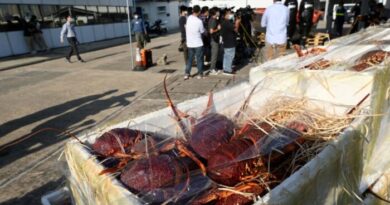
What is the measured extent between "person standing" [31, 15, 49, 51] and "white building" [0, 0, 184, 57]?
55 cm

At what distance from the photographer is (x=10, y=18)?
15.0 m

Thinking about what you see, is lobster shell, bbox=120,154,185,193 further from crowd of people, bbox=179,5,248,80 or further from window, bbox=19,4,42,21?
window, bbox=19,4,42,21

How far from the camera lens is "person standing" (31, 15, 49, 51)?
1561cm

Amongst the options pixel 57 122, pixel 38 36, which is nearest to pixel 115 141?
pixel 57 122

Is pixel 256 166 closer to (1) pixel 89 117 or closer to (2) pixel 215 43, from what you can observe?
(1) pixel 89 117

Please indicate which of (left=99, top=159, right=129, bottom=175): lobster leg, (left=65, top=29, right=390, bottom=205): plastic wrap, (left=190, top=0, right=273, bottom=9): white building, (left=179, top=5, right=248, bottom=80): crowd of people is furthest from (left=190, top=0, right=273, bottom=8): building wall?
(left=99, top=159, right=129, bottom=175): lobster leg

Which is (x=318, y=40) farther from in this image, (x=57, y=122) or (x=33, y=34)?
(x=33, y=34)

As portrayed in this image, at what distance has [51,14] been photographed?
17.6 meters

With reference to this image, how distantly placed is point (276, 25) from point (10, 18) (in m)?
13.5

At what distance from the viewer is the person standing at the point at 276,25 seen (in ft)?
23.6

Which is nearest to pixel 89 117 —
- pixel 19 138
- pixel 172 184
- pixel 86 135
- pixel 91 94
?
pixel 19 138

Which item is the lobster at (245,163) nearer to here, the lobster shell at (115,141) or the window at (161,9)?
the lobster shell at (115,141)

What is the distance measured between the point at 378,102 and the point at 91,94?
6.56 metres

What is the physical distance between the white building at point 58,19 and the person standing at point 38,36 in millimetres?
547
